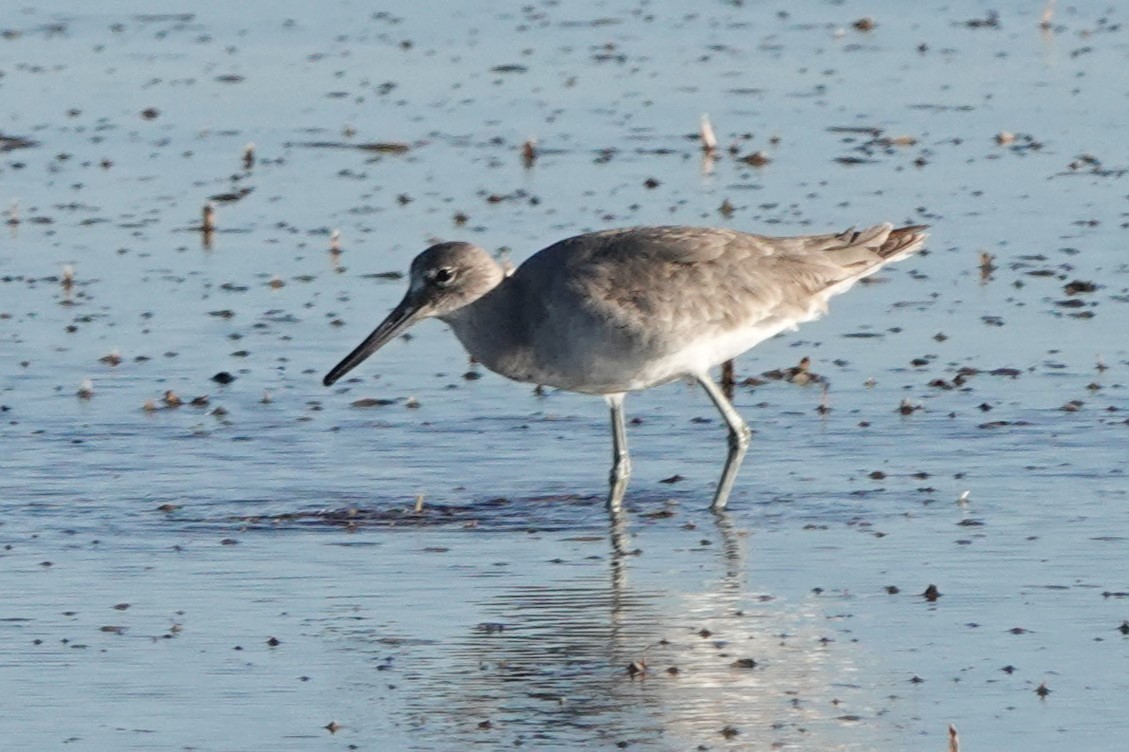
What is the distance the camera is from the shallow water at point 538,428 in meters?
8.66

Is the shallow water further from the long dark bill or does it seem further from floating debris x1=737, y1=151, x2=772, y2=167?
the long dark bill

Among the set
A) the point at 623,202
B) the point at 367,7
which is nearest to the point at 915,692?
the point at 623,202

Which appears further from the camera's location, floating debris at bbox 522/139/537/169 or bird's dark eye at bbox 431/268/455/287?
floating debris at bbox 522/139/537/169

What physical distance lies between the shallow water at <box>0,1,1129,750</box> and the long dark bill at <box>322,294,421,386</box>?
504 mm

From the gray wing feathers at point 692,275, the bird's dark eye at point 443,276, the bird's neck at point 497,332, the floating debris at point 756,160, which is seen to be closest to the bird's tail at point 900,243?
the gray wing feathers at point 692,275

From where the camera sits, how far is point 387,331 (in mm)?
11562

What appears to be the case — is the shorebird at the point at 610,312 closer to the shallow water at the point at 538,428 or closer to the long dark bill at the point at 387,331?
the long dark bill at the point at 387,331

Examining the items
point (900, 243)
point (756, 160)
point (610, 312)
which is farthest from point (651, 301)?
point (756, 160)

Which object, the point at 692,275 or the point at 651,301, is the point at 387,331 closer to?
the point at 651,301

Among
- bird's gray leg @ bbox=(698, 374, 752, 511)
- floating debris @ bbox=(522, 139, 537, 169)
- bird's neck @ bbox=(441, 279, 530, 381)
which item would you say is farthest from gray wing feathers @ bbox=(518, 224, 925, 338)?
floating debris @ bbox=(522, 139, 537, 169)

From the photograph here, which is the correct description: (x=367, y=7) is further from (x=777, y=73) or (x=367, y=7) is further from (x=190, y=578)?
(x=190, y=578)

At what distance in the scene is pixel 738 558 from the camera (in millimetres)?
10438

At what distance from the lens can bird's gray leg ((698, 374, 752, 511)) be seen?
11.4 m

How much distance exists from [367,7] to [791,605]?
58.9ft
